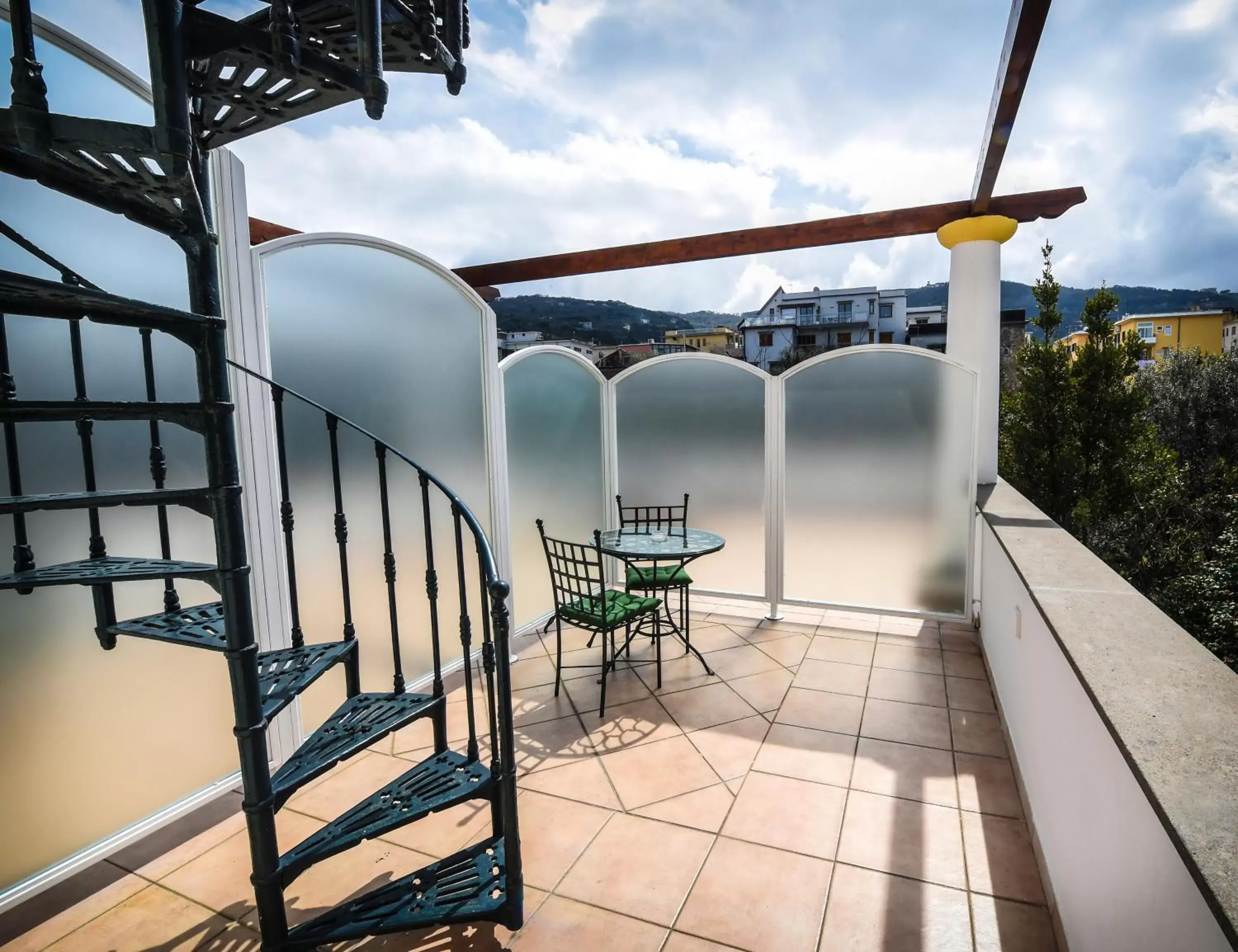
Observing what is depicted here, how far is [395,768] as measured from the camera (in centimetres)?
257

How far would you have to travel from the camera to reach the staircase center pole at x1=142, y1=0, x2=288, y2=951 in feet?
4.70

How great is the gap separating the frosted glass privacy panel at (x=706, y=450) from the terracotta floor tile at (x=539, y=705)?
1.69 meters

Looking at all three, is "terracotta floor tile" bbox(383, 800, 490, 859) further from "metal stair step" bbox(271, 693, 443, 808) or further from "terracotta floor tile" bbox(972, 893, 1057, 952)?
"terracotta floor tile" bbox(972, 893, 1057, 952)

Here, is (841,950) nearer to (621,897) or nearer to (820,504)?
(621,897)

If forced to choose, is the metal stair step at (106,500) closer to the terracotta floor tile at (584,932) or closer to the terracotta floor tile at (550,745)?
the terracotta floor tile at (584,932)

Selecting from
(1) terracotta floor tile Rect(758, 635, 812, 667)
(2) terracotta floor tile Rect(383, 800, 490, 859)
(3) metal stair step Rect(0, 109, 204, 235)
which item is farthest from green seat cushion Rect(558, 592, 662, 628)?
(3) metal stair step Rect(0, 109, 204, 235)

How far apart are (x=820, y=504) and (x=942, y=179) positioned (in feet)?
8.06

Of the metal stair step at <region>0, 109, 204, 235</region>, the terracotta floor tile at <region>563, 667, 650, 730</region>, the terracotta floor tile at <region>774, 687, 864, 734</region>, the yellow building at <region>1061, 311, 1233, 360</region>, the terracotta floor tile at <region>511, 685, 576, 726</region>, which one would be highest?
the yellow building at <region>1061, 311, 1233, 360</region>

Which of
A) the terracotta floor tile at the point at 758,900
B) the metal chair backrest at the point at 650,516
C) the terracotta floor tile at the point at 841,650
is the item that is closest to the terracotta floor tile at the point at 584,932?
the terracotta floor tile at the point at 758,900

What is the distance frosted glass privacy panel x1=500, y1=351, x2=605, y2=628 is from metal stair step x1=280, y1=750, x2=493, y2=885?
2.08 meters

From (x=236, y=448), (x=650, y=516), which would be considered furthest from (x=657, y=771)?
(x=650, y=516)

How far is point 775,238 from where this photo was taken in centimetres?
420

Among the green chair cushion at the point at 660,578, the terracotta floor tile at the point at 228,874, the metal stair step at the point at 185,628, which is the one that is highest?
the metal stair step at the point at 185,628

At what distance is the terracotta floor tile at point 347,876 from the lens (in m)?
1.83
